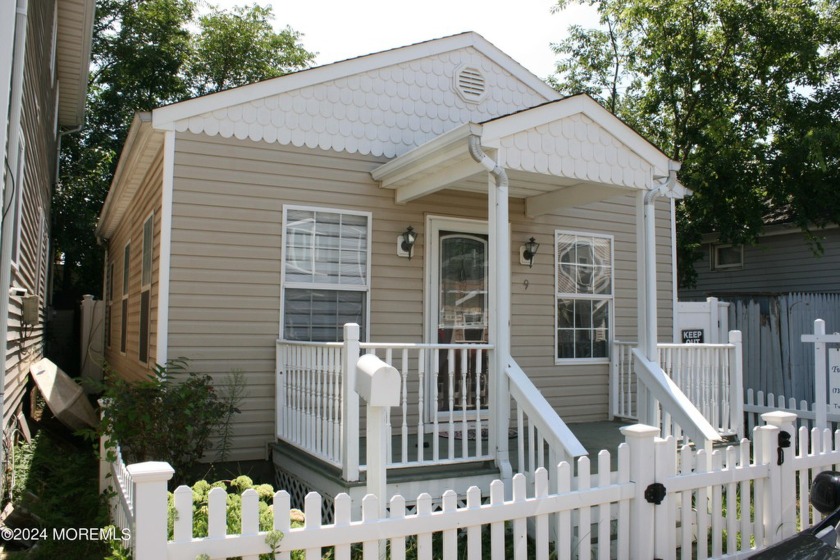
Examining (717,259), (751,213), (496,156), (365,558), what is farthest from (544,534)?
Result: (717,259)

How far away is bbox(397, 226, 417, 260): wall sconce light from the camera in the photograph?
6812 mm

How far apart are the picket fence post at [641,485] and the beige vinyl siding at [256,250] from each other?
335 cm

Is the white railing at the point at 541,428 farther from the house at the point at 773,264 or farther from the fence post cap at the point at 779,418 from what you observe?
the house at the point at 773,264

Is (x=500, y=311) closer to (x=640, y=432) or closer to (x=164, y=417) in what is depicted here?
(x=640, y=432)

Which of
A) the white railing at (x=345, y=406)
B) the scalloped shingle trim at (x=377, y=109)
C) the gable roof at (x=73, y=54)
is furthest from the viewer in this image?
the gable roof at (x=73, y=54)

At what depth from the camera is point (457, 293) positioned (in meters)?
7.20

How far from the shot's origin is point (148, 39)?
18.8 meters

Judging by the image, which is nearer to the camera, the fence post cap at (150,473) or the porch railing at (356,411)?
the fence post cap at (150,473)

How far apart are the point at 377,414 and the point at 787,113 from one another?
1257 centimetres

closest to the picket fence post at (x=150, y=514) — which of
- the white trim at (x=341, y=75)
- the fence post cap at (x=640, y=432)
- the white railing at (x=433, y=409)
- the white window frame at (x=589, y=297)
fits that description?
the fence post cap at (x=640, y=432)

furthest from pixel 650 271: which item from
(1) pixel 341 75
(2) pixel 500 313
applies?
(1) pixel 341 75

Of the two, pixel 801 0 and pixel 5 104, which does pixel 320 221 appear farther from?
pixel 801 0

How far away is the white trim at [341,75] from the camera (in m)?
6.03

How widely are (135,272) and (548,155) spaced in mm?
5346
